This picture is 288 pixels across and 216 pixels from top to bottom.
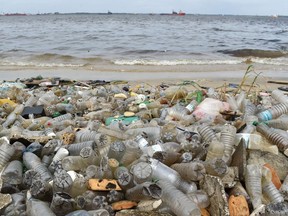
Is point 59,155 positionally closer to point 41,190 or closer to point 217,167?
point 41,190

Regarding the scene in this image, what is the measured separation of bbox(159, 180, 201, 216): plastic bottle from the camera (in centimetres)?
211

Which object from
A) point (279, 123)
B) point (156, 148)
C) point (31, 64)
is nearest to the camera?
point (156, 148)

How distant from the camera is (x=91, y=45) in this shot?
18734mm

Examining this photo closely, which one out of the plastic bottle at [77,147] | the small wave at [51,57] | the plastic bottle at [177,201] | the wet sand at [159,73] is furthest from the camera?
the small wave at [51,57]

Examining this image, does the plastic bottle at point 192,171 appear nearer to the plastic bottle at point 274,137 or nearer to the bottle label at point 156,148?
the bottle label at point 156,148

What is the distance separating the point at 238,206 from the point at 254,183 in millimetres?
304

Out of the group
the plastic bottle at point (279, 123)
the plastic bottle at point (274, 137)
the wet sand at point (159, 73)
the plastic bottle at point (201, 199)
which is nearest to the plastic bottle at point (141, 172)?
the plastic bottle at point (201, 199)

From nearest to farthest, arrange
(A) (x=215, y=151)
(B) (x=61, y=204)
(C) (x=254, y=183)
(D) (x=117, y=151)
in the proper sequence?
(B) (x=61, y=204), (C) (x=254, y=183), (D) (x=117, y=151), (A) (x=215, y=151)

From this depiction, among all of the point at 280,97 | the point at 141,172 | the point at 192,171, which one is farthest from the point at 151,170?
the point at 280,97

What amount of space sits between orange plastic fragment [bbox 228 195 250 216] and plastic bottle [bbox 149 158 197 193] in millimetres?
257

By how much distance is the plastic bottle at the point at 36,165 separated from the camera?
2.61 metres

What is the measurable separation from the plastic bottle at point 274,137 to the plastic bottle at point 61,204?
1.80 m

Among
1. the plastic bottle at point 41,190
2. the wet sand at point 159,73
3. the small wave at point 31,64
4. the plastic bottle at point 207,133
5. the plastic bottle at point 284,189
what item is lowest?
the small wave at point 31,64

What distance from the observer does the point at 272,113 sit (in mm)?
4113
